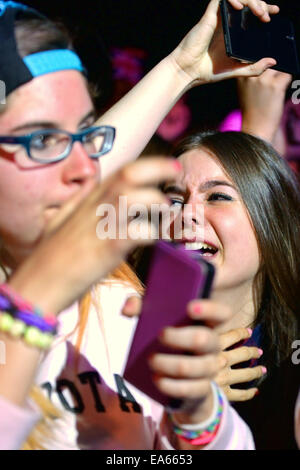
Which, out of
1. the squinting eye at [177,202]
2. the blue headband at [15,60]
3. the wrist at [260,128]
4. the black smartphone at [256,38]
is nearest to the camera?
the blue headband at [15,60]

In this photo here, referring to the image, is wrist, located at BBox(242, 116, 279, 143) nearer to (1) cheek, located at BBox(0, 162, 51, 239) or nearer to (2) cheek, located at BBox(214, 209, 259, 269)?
(2) cheek, located at BBox(214, 209, 259, 269)

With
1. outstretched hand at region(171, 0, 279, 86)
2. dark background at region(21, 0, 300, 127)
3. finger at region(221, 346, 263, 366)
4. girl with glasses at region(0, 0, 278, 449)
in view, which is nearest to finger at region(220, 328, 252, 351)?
finger at region(221, 346, 263, 366)

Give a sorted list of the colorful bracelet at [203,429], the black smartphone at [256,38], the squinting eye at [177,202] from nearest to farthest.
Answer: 1. the colorful bracelet at [203,429]
2. the black smartphone at [256,38]
3. the squinting eye at [177,202]

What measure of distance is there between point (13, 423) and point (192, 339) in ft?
0.89

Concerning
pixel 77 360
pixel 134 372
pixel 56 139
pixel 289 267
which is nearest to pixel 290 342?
pixel 289 267

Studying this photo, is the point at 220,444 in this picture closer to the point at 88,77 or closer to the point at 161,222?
the point at 88,77

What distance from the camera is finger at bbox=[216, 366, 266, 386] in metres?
1.35

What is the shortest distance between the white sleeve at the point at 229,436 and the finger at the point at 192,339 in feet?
0.63

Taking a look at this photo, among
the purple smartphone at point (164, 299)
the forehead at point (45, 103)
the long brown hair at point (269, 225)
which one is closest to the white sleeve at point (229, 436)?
the purple smartphone at point (164, 299)

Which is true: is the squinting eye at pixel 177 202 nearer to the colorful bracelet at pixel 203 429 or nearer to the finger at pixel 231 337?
the finger at pixel 231 337

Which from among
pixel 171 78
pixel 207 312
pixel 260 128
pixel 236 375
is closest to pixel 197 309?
pixel 207 312

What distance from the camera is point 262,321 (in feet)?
6.02

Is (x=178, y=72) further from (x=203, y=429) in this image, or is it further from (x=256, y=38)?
(x=203, y=429)

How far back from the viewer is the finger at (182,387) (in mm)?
777
